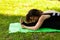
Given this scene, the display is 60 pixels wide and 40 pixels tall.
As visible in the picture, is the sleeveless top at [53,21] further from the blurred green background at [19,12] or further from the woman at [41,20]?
the blurred green background at [19,12]

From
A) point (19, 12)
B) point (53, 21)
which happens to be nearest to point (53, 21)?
point (53, 21)

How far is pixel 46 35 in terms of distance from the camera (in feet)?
18.2

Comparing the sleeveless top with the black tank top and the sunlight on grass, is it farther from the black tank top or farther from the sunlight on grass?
the sunlight on grass

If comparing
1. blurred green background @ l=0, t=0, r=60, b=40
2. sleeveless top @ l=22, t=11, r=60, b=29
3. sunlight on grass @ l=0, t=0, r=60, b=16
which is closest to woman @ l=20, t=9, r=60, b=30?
sleeveless top @ l=22, t=11, r=60, b=29

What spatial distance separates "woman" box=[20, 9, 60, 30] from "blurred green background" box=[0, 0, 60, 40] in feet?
1.02

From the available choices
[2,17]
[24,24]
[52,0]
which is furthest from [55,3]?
[24,24]

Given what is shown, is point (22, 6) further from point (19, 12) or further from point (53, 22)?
point (53, 22)

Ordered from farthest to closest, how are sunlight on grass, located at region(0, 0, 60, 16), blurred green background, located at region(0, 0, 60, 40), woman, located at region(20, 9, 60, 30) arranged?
1. sunlight on grass, located at region(0, 0, 60, 16)
2. woman, located at region(20, 9, 60, 30)
3. blurred green background, located at region(0, 0, 60, 40)

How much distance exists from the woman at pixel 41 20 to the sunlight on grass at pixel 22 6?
4.91 ft

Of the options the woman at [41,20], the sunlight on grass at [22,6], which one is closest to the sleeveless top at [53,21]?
the woman at [41,20]

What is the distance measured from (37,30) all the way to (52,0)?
2.82 meters

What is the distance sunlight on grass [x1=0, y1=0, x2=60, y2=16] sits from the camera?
7730 millimetres

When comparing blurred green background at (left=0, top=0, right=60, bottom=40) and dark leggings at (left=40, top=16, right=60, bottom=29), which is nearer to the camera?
blurred green background at (left=0, top=0, right=60, bottom=40)

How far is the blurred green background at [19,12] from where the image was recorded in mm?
5528
